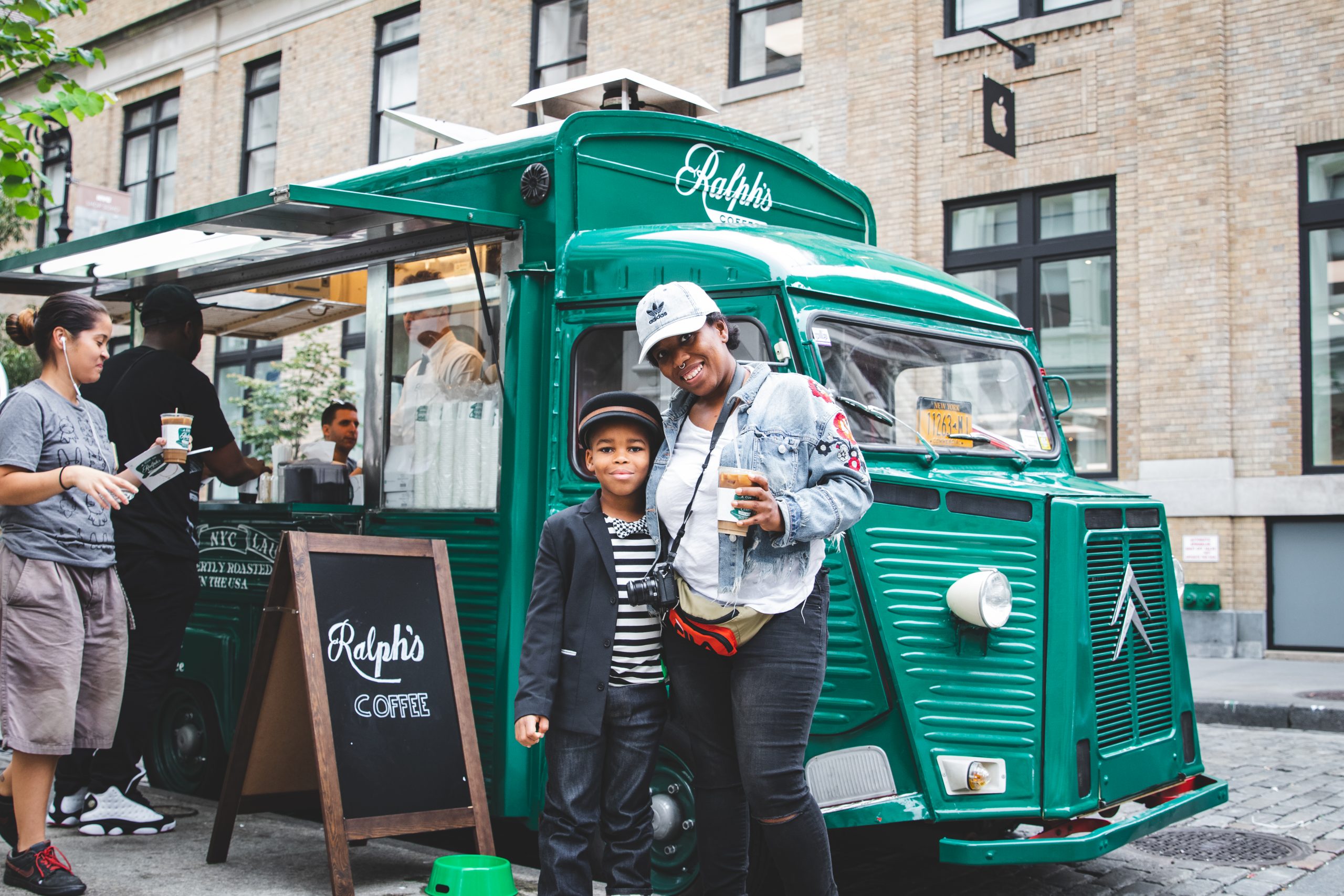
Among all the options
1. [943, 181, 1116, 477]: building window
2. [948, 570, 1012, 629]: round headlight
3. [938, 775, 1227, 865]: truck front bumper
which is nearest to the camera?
[938, 775, 1227, 865]: truck front bumper

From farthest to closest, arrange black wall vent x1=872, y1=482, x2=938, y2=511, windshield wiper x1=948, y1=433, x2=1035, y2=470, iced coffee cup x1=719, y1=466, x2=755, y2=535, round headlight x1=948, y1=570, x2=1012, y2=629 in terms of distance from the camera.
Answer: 1. windshield wiper x1=948, y1=433, x2=1035, y2=470
2. black wall vent x1=872, y1=482, x2=938, y2=511
3. round headlight x1=948, y1=570, x2=1012, y2=629
4. iced coffee cup x1=719, y1=466, x2=755, y2=535

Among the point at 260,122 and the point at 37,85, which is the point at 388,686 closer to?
the point at 37,85

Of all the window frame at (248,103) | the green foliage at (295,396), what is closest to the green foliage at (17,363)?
the window frame at (248,103)

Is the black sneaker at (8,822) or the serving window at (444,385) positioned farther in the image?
the serving window at (444,385)

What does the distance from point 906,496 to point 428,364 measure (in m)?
2.31

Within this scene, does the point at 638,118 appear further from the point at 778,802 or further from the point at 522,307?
the point at 778,802

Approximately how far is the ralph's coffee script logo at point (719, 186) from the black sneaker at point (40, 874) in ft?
11.5

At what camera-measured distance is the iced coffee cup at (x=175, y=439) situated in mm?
4508

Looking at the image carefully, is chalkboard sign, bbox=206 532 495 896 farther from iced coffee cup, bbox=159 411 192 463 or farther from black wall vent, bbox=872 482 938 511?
black wall vent, bbox=872 482 938 511

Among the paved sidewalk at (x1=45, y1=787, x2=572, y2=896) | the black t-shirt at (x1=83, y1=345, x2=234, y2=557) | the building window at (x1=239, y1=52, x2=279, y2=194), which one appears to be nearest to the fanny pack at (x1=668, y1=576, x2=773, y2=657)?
the paved sidewalk at (x1=45, y1=787, x2=572, y2=896)

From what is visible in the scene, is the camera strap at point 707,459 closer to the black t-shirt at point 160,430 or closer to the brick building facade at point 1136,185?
the black t-shirt at point 160,430

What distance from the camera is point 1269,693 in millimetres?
9797

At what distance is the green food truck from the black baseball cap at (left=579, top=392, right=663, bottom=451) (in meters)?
0.75

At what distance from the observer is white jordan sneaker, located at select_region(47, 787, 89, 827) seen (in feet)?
17.7
